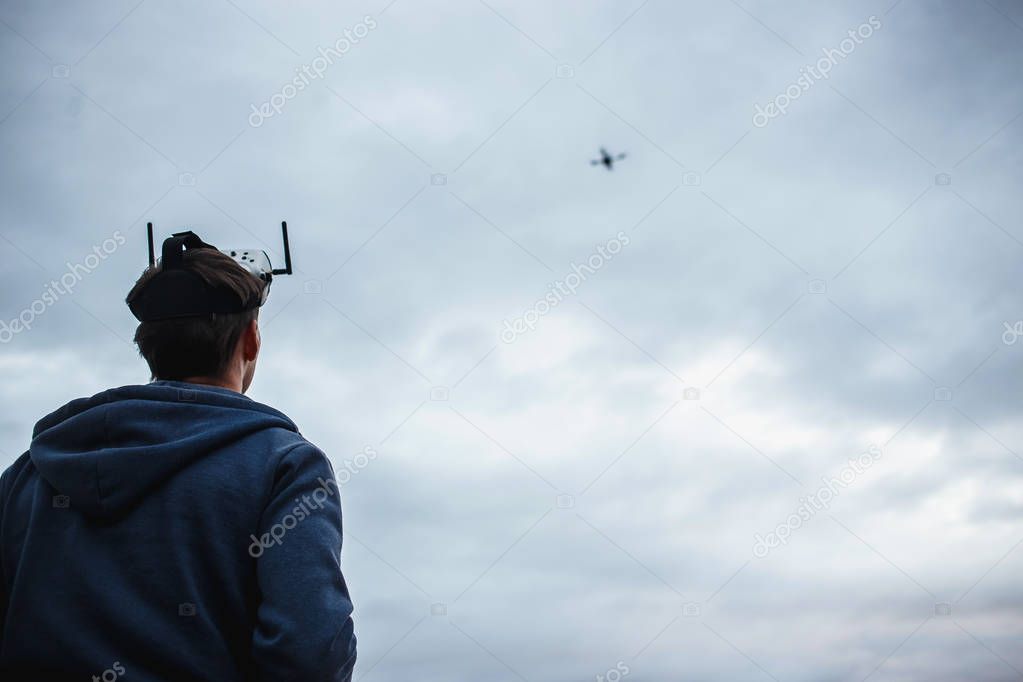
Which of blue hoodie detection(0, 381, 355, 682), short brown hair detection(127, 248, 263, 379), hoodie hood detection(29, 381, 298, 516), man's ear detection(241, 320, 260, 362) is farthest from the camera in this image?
man's ear detection(241, 320, 260, 362)

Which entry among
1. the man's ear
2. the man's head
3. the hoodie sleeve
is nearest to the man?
the hoodie sleeve

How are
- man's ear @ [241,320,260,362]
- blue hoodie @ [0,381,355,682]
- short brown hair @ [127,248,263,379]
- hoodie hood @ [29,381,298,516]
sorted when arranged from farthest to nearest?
man's ear @ [241,320,260,362], short brown hair @ [127,248,263,379], hoodie hood @ [29,381,298,516], blue hoodie @ [0,381,355,682]

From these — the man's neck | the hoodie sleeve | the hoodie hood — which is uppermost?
the man's neck

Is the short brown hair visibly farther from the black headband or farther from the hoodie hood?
the hoodie hood

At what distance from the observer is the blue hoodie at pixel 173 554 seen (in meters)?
3.12

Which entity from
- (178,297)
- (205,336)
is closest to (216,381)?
(205,336)

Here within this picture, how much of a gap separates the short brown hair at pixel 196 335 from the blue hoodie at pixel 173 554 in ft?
0.71

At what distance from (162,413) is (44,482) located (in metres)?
0.50

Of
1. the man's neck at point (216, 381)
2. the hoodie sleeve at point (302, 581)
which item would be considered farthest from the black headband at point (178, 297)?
the hoodie sleeve at point (302, 581)

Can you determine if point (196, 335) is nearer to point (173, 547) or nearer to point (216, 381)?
point (216, 381)

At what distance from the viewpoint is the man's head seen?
363 cm

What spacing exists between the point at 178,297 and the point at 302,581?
1.25 m

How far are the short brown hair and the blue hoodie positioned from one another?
22cm

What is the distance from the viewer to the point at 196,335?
11.9 ft
